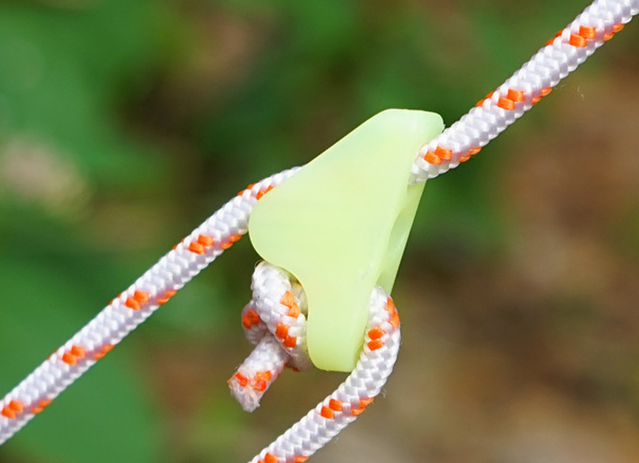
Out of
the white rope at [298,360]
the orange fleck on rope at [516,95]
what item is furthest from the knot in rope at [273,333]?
the orange fleck on rope at [516,95]

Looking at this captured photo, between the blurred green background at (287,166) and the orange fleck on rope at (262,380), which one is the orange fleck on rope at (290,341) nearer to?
the orange fleck on rope at (262,380)

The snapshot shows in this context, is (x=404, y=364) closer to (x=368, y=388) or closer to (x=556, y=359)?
(x=556, y=359)

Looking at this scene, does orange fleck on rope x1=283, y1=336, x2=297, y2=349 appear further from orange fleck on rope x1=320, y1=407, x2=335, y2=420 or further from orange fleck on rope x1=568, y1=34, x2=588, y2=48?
orange fleck on rope x1=568, y1=34, x2=588, y2=48

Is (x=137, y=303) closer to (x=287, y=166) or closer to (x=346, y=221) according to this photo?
(x=346, y=221)

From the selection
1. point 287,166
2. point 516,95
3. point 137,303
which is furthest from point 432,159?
point 287,166

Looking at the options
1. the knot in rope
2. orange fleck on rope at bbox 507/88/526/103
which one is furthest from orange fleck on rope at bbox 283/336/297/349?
orange fleck on rope at bbox 507/88/526/103
